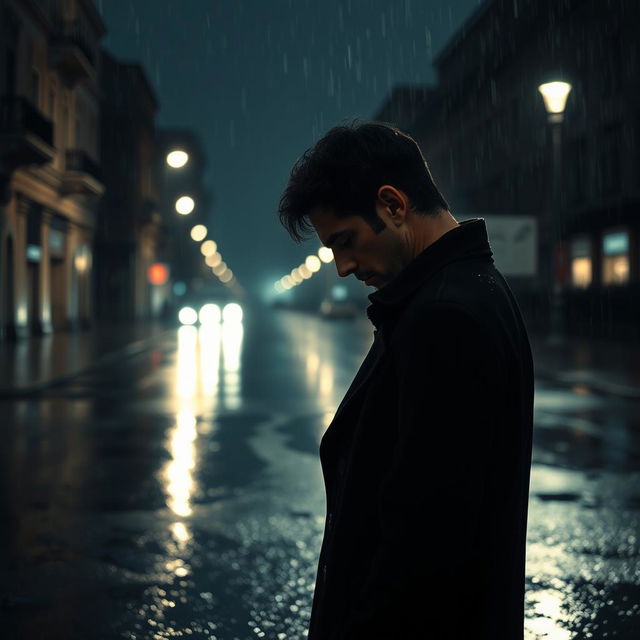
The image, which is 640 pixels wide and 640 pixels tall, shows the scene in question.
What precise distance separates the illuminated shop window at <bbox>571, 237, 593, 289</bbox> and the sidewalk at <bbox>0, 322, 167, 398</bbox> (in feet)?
55.8

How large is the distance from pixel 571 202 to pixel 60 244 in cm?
2056

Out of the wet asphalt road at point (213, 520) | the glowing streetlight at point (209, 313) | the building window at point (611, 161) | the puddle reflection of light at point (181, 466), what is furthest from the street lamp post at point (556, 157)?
the glowing streetlight at point (209, 313)

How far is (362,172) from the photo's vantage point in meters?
1.81

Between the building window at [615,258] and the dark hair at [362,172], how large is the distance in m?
32.6

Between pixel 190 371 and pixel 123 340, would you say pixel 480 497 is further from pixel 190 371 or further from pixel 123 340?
pixel 123 340

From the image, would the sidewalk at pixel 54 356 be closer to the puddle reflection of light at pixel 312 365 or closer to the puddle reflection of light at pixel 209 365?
the puddle reflection of light at pixel 209 365

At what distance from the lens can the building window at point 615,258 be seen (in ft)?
108

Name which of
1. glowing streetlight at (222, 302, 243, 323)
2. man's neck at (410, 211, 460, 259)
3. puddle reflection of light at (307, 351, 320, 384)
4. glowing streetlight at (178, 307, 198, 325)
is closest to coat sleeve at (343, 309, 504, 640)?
man's neck at (410, 211, 460, 259)

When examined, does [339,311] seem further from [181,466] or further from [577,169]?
[181,466]

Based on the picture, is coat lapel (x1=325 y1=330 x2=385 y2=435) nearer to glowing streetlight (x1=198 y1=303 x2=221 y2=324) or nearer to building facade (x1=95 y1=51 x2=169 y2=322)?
building facade (x1=95 y1=51 x2=169 y2=322)

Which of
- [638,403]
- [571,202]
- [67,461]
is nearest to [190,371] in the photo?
[638,403]

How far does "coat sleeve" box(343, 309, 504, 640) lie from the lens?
162cm

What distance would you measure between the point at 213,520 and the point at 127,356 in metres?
17.7

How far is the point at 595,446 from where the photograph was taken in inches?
385
